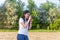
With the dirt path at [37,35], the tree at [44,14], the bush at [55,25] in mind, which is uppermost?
the tree at [44,14]

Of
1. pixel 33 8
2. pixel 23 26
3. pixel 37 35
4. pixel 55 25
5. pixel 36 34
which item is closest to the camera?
pixel 23 26

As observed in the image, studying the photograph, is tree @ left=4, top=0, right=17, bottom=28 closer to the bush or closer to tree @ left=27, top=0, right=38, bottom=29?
tree @ left=27, top=0, right=38, bottom=29

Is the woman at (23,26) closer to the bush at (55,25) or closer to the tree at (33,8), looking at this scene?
the tree at (33,8)

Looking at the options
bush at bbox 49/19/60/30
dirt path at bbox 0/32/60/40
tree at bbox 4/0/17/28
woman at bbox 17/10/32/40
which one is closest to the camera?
woman at bbox 17/10/32/40

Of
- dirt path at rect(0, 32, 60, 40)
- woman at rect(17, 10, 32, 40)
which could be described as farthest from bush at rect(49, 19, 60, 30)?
woman at rect(17, 10, 32, 40)

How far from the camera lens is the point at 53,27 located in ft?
34.8

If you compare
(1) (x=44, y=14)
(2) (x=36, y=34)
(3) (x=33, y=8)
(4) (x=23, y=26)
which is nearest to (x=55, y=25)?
(1) (x=44, y=14)

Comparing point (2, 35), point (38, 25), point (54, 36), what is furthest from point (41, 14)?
point (2, 35)

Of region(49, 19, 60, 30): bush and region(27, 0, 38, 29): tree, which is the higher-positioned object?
region(27, 0, 38, 29): tree

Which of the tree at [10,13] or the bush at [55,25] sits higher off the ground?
the tree at [10,13]

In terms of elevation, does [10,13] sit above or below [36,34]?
above

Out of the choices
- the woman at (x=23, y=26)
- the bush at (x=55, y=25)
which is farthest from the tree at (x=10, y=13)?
the woman at (x=23, y=26)

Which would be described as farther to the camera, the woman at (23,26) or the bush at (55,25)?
the bush at (55,25)

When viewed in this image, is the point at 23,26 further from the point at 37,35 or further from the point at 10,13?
the point at 10,13
